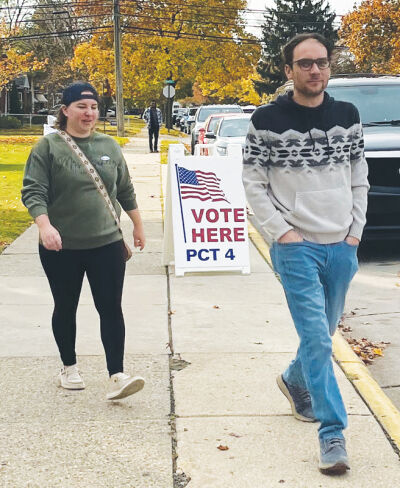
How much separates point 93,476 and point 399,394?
246 centimetres

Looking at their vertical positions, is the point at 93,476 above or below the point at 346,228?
below

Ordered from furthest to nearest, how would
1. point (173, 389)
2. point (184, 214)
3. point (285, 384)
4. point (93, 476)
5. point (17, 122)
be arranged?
point (17, 122), point (184, 214), point (173, 389), point (285, 384), point (93, 476)

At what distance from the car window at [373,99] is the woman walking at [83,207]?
6.54 meters

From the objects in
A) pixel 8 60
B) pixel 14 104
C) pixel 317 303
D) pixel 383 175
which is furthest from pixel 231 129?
pixel 14 104

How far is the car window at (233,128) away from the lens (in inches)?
871

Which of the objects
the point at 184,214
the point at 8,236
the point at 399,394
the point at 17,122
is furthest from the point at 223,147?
the point at 17,122

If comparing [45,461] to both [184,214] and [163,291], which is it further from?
[184,214]

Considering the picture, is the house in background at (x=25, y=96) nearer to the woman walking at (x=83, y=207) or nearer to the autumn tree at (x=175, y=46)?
the autumn tree at (x=175, y=46)

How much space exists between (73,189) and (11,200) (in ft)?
38.9

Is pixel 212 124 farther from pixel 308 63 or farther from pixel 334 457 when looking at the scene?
pixel 334 457

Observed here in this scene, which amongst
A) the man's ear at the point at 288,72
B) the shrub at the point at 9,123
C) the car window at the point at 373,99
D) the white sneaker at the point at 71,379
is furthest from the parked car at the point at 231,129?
the shrub at the point at 9,123

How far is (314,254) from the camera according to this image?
4.12m

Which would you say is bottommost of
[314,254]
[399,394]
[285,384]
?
[399,394]

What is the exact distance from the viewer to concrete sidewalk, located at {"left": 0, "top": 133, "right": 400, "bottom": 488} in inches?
159
